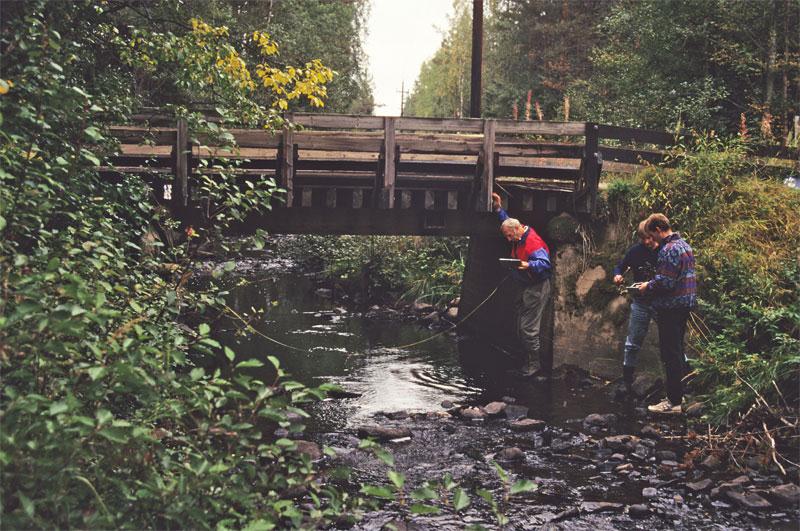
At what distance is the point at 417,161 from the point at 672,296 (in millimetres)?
4943

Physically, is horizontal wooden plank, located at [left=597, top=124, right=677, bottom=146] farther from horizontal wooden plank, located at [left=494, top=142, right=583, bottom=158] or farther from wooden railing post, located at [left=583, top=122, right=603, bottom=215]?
horizontal wooden plank, located at [left=494, top=142, right=583, bottom=158]

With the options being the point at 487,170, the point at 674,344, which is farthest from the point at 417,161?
the point at 674,344

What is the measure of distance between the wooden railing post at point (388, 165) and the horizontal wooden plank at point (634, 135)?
336 cm

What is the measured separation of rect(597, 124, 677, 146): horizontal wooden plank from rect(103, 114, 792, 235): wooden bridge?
0.06 ft

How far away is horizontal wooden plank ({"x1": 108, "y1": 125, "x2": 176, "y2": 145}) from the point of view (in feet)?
30.6

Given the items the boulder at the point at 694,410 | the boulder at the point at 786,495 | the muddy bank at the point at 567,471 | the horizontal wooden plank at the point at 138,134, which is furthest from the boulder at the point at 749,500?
the horizontal wooden plank at the point at 138,134

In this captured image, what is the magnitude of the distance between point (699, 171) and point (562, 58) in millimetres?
22302

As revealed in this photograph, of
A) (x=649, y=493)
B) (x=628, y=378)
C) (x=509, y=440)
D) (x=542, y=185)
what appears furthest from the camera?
(x=542, y=185)

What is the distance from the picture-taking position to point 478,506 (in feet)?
20.8

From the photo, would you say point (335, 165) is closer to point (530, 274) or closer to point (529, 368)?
point (530, 274)

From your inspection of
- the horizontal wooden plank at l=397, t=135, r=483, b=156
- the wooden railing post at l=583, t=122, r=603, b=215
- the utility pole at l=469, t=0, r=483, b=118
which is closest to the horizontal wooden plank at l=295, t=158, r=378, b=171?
the horizontal wooden plank at l=397, t=135, r=483, b=156

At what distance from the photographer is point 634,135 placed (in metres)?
11.9

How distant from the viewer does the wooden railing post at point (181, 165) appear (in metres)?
10.5

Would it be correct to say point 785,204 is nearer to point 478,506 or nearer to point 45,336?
point 478,506
